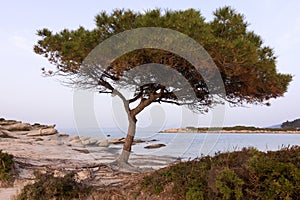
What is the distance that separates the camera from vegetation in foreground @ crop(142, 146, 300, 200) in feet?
13.6

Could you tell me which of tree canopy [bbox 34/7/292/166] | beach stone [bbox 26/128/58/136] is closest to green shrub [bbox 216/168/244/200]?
tree canopy [bbox 34/7/292/166]

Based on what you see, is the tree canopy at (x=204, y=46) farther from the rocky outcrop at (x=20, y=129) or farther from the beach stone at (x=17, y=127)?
the beach stone at (x=17, y=127)

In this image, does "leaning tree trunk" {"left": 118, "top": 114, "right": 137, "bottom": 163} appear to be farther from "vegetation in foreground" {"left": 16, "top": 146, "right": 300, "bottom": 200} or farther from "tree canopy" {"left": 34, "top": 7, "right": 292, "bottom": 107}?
"vegetation in foreground" {"left": 16, "top": 146, "right": 300, "bottom": 200}

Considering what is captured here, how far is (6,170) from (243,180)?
6.97 meters

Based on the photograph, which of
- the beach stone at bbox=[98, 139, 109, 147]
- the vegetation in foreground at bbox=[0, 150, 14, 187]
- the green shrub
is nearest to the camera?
the green shrub

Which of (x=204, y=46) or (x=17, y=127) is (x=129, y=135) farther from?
(x=17, y=127)

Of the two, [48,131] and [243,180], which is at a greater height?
[48,131]

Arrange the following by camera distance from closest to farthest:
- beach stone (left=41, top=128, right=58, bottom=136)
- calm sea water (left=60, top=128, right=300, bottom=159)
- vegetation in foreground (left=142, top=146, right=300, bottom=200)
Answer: vegetation in foreground (left=142, top=146, right=300, bottom=200), calm sea water (left=60, top=128, right=300, bottom=159), beach stone (left=41, top=128, right=58, bottom=136)

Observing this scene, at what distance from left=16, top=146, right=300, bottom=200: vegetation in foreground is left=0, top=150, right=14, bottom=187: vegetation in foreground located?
2233mm

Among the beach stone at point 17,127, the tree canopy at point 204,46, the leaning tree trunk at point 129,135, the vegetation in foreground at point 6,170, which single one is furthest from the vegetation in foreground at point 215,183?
the beach stone at point 17,127

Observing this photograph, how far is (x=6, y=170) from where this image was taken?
867cm

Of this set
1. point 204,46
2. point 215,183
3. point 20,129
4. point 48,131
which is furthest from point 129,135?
point 20,129

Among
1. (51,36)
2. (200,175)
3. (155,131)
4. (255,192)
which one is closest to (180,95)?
(155,131)

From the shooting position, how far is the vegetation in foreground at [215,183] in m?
4.22
